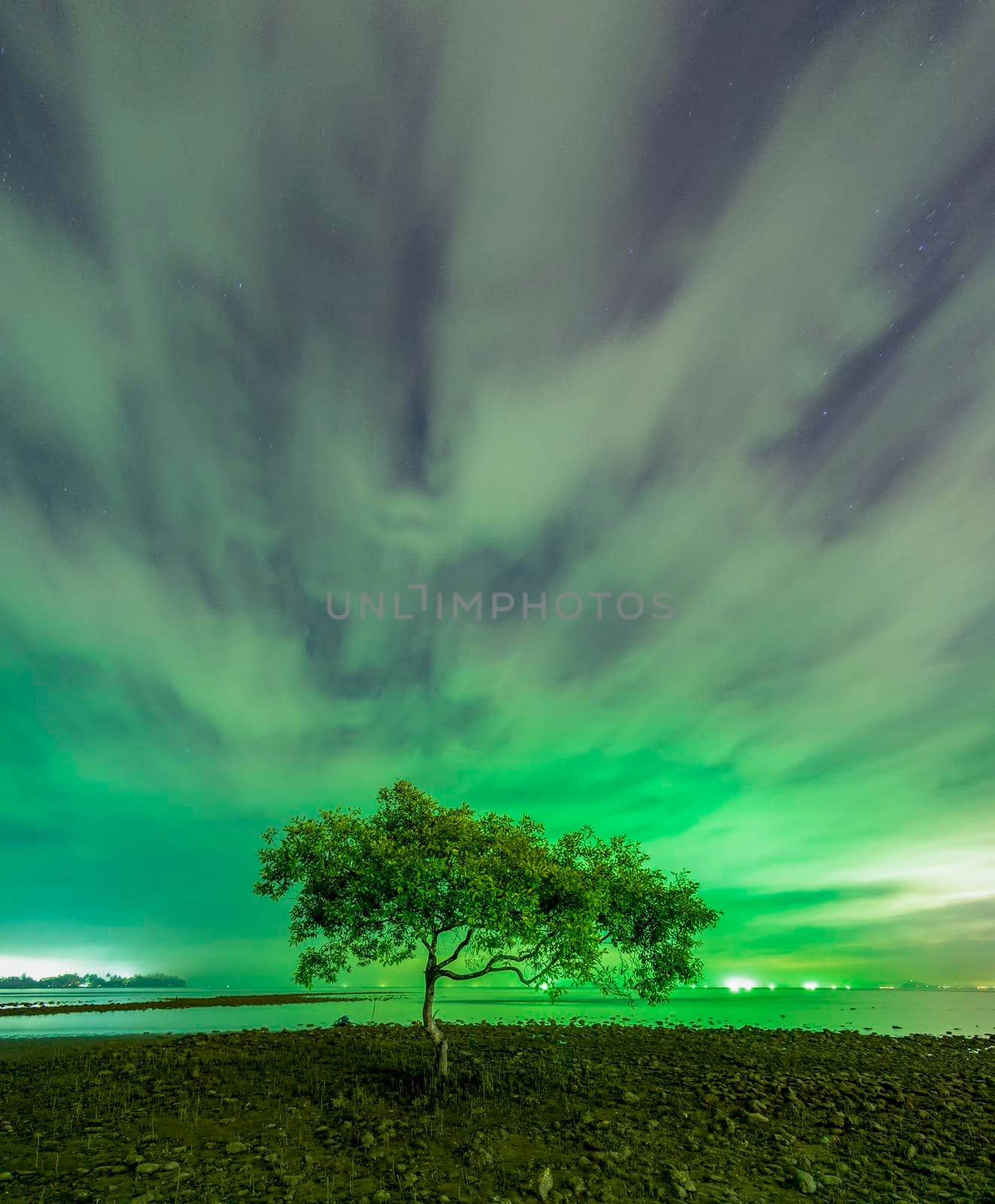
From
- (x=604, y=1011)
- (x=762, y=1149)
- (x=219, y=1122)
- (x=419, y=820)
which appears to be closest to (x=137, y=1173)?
(x=219, y=1122)

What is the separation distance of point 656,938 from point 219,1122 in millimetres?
20833

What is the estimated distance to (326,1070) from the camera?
101 feet

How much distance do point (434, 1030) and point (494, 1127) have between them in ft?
18.7

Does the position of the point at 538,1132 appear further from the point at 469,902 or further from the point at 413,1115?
the point at 469,902

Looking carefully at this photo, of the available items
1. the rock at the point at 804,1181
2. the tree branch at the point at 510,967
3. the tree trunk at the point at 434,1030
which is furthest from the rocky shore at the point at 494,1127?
the tree branch at the point at 510,967

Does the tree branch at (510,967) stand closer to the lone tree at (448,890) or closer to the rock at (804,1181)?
the lone tree at (448,890)

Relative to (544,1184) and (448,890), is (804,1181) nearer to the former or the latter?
(544,1184)

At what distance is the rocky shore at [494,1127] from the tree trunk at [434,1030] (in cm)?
104

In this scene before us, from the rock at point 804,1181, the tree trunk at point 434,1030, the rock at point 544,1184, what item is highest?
the tree trunk at point 434,1030

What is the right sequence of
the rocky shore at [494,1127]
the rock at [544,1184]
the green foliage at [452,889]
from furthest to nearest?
the green foliage at [452,889] < the rocky shore at [494,1127] < the rock at [544,1184]

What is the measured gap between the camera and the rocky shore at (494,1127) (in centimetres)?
1656

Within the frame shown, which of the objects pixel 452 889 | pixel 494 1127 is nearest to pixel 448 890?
pixel 452 889

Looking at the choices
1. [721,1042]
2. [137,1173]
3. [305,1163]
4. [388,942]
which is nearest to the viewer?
[137,1173]

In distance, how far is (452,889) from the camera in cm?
2517
